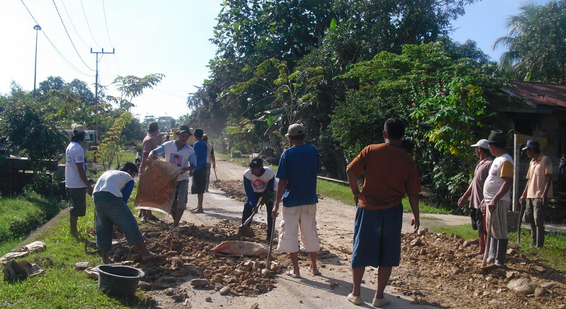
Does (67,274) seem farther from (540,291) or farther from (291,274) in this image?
(540,291)

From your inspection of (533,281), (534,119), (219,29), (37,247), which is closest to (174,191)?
(37,247)

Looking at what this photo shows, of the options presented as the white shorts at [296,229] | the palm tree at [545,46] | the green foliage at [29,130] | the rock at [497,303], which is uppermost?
the palm tree at [545,46]

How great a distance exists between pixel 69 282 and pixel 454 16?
20908 mm

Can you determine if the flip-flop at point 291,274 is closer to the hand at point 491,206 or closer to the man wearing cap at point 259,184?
the man wearing cap at point 259,184

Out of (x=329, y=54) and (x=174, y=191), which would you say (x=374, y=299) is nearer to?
(x=174, y=191)

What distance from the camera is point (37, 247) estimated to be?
6.68m

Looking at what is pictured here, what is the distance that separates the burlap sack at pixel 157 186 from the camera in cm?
772

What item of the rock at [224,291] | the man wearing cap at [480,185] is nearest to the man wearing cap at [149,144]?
the rock at [224,291]

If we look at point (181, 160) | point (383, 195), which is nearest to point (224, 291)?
point (383, 195)

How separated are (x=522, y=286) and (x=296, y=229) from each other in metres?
2.75

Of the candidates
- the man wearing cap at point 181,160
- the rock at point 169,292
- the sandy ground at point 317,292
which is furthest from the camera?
the man wearing cap at point 181,160

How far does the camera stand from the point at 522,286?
17.3 ft

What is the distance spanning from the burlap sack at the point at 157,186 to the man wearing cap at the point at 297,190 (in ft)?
9.58

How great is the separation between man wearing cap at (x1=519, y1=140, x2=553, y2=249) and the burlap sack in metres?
5.89
